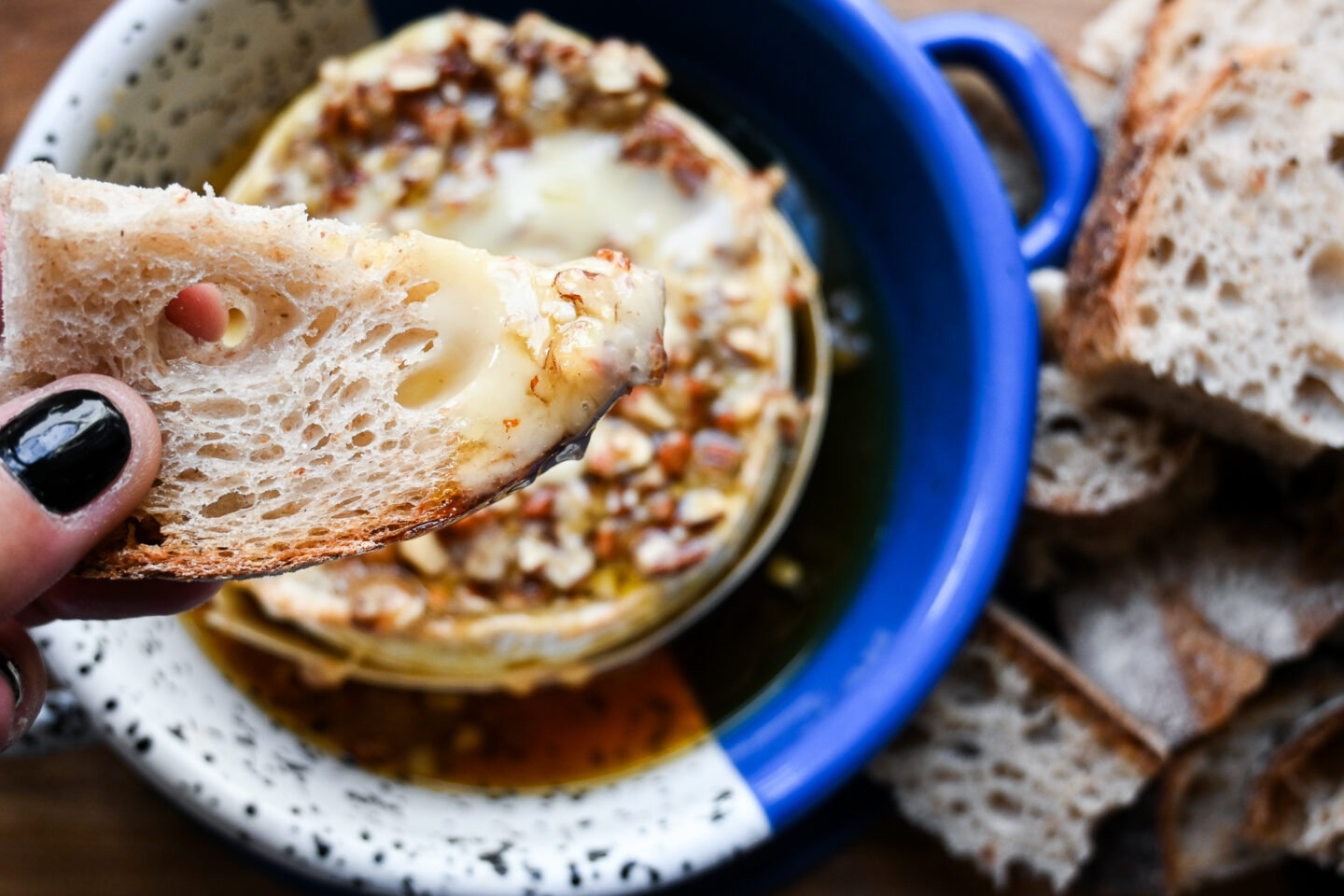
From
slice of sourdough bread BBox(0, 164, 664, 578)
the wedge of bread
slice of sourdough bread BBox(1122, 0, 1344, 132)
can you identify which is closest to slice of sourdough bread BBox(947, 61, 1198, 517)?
slice of sourdough bread BBox(1122, 0, 1344, 132)

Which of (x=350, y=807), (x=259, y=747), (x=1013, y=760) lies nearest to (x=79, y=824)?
(x=259, y=747)

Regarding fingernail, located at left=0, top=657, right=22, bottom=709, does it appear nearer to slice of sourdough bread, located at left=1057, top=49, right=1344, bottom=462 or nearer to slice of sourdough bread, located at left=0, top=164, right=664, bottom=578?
slice of sourdough bread, located at left=0, top=164, right=664, bottom=578

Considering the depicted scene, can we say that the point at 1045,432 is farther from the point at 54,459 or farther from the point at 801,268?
the point at 54,459

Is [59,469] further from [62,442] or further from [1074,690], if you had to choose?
[1074,690]

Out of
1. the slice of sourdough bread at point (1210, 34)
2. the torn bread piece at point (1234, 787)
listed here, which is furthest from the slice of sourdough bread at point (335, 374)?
the torn bread piece at point (1234, 787)

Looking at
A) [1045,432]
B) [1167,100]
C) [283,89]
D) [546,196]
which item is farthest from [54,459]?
[1167,100]
